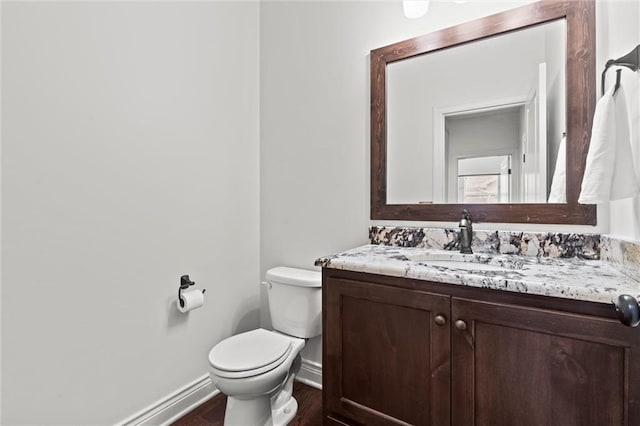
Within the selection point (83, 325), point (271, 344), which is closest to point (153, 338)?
point (83, 325)

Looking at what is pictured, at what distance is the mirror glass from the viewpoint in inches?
50.6

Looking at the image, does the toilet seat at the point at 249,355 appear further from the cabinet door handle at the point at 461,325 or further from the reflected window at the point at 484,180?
the reflected window at the point at 484,180

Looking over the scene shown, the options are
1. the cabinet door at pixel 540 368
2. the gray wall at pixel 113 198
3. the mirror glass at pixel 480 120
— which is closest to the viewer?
the cabinet door at pixel 540 368

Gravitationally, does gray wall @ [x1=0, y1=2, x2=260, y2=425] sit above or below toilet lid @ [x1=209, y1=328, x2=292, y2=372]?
above

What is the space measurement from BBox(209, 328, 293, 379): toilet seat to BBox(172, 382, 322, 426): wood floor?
0.43 m

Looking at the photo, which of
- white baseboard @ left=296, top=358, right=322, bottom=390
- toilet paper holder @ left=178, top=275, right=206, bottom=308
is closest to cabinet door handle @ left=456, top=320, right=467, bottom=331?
white baseboard @ left=296, top=358, right=322, bottom=390

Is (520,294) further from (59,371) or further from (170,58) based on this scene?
(170,58)

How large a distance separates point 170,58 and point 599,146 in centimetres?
186

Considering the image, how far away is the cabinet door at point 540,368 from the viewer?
0.76 meters

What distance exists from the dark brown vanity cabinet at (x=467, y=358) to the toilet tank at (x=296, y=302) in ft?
1.22

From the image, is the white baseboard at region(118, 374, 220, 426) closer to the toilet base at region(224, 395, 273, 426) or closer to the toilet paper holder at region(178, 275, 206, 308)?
the toilet base at region(224, 395, 273, 426)

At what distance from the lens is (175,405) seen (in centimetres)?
155

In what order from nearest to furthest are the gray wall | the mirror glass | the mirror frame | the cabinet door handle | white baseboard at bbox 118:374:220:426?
1. the cabinet door handle
2. the gray wall
3. the mirror frame
4. the mirror glass
5. white baseboard at bbox 118:374:220:426

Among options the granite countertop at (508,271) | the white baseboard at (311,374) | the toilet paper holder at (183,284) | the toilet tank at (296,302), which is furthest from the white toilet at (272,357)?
the granite countertop at (508,271)
